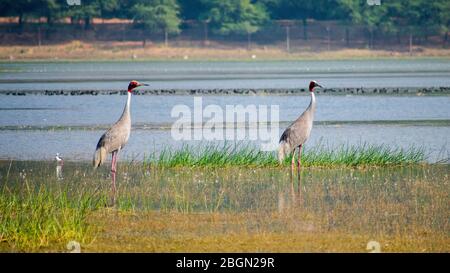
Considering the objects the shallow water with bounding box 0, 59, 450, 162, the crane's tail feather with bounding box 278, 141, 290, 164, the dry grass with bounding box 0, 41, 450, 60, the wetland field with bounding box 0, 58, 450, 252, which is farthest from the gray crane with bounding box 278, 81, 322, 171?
the dry grass with bounding box 0, 41, 450, 60

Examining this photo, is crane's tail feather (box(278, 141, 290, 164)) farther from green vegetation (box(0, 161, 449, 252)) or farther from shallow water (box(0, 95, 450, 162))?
shallow water (box(0, 95, 450, 162))

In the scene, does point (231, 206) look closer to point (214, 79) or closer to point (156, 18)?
point (214, 79)

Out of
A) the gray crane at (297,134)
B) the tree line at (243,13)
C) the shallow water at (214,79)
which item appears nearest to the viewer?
the gray crane at (297,134)

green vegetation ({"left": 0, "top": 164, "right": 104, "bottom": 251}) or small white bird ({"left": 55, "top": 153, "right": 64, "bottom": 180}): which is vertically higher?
green vegetation ({"left": 0, "top": 164, "right": 104, "bottom": 251})

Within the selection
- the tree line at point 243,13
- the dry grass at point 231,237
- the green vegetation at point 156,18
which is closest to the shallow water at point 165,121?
the dry grass at point 231,237

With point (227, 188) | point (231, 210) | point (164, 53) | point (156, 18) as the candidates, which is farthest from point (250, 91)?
point (156, 18)

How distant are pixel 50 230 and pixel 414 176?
27.6 feet

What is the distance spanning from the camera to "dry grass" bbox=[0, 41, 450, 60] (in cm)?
10406

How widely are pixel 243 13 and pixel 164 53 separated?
931cm

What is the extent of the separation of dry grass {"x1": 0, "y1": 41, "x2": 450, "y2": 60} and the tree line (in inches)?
84.0

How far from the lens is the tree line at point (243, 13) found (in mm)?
107312

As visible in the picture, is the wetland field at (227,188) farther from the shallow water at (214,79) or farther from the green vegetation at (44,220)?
the shallow water at (214,79)

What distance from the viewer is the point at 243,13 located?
4296 inches

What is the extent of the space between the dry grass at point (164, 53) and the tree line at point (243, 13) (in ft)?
7.00
